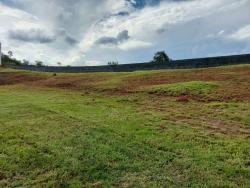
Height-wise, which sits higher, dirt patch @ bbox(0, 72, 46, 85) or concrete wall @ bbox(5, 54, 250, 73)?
concrete wall @ bbox(5, 54, 250, 73)

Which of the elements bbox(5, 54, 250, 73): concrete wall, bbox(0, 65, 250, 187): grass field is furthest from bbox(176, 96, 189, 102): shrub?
bbox(5, 54, 250, 73): concrete wall

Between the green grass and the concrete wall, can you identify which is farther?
the concrete wall

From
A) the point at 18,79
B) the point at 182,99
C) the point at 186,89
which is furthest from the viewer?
the point at 18,79

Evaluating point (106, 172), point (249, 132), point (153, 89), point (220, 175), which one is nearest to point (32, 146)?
point (106, 172)

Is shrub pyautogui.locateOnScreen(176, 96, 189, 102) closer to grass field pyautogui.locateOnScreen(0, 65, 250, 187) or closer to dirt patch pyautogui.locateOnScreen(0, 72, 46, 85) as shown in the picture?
grass field pyautogui.locateOnScreen(0, 65, 250, 187)

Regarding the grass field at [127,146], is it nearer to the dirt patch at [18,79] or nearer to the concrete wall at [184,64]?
the concrete wall at [184,64]

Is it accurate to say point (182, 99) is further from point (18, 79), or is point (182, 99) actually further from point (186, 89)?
point (18, 79)

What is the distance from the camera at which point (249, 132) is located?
8195 millimetres

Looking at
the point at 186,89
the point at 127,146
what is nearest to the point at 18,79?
the point at 186,89

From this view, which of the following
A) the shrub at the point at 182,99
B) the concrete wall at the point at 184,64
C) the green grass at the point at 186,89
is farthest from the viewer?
the concrete wall at the point at 184,64

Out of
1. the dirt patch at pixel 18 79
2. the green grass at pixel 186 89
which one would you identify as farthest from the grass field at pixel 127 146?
the dirt patch at pixel 18 79

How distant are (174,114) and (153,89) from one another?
6.61m

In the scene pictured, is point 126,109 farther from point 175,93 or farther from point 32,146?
point 32,146

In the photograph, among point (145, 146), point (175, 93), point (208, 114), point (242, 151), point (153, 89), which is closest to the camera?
point (242, 151)
